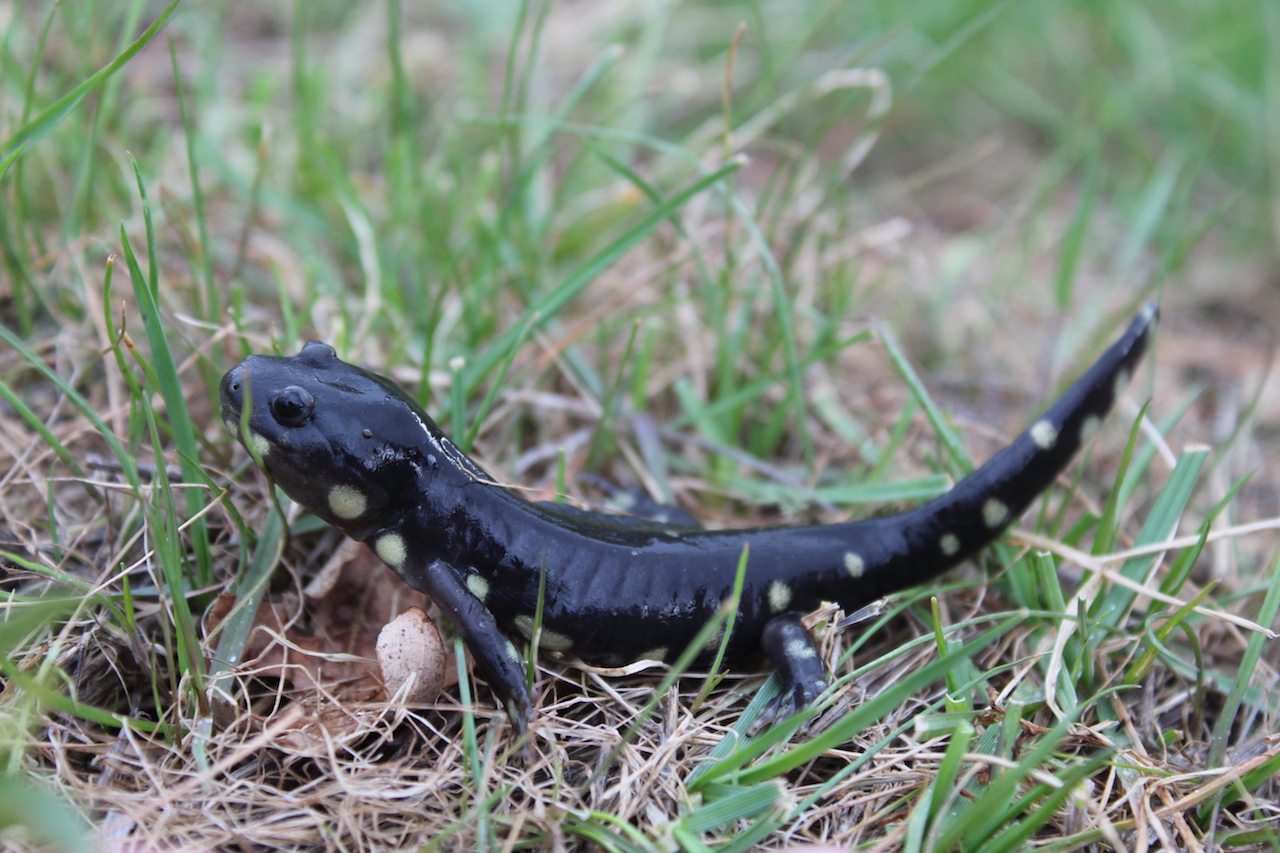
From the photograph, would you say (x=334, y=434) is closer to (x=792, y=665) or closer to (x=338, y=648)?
(x=338, y=648)

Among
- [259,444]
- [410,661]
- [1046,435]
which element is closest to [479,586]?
[410,661]

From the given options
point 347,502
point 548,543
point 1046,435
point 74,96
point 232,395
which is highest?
point 74,96

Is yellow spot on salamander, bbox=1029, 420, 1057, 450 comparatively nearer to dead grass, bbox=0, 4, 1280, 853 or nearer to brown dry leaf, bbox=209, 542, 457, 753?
dead grass, bbox=0, 4, 1280, 853

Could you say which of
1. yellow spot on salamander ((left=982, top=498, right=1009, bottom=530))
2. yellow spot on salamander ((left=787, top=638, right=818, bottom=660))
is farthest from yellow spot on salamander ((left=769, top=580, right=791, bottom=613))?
yellow spot on salamander ((left=982, top=498, right=1009, bottom=530))

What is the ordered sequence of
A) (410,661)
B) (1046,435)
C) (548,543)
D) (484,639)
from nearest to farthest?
(410,661)
(484,639)
(548,543)
(1046,435)

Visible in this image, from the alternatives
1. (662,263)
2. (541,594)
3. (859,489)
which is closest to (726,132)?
(662,263)

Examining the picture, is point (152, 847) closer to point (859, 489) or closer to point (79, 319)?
point (79, 319)
